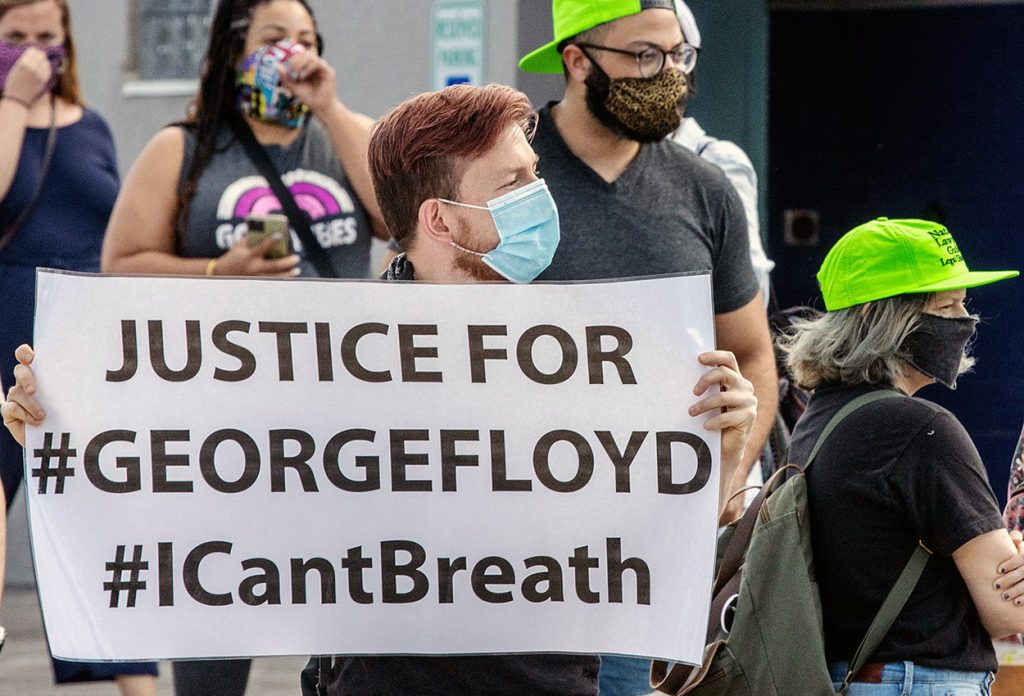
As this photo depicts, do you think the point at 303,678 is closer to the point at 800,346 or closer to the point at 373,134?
the point at 373,134

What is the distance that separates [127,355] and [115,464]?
165 mm

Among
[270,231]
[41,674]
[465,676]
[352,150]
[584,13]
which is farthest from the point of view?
[41,674]

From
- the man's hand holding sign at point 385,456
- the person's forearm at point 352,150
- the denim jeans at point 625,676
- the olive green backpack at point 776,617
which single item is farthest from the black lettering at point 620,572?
the person's forearm at point 352,150

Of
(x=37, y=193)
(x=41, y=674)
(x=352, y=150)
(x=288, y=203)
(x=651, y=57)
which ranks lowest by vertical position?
(x=41, y=674)

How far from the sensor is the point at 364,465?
2.59m

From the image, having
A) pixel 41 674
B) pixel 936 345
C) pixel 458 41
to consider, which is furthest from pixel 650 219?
pixel 458 41

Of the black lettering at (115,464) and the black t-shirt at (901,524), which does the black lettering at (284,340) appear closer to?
the black lettering at (115,464)

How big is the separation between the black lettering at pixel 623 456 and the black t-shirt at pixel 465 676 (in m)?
0.27

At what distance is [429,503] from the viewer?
2.59 m

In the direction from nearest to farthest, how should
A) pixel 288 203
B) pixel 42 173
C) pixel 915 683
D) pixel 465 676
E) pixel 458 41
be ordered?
pixel 465 676, pixel 915 683, pixel 288 203, pixel 42 173, pixel 458 41

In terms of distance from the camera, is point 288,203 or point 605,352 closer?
point 605,352

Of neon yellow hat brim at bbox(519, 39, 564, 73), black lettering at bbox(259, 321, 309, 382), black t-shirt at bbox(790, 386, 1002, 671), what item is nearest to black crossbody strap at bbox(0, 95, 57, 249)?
neon yellow hat brim at bbox(519, 39, 564, 73)

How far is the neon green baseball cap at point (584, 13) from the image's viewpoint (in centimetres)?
394

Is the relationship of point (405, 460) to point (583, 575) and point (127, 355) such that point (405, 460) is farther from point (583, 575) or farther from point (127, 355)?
point (127, 355)
